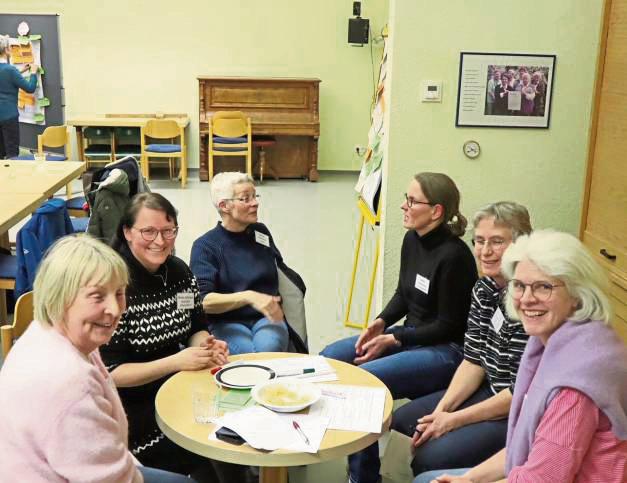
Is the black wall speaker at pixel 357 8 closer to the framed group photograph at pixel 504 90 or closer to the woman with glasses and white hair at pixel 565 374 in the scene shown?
the framed group photograph at pixel 504 90

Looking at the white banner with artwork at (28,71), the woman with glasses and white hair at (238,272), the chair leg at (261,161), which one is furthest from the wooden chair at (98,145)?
the woman with glasses and white hair at (238,272)

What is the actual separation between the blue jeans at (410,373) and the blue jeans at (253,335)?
367mm

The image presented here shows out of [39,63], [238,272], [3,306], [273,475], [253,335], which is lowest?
[3,306]

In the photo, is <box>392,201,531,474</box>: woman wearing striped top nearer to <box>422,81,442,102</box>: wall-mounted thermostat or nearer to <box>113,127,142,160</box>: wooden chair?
<box>422,81,442,102</box>: wall-mounted thermostat

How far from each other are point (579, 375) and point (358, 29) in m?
8.22

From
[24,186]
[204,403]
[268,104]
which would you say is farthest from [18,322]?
[268,104]

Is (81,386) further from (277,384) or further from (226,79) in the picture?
(226,79)

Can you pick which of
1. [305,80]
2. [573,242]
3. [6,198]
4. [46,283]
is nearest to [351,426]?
[573,242]

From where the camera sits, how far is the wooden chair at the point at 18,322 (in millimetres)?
2082

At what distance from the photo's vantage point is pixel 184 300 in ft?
7.54

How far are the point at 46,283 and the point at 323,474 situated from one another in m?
1.54

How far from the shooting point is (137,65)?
9367mm

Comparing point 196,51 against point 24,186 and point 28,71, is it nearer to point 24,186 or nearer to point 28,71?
point 28,71

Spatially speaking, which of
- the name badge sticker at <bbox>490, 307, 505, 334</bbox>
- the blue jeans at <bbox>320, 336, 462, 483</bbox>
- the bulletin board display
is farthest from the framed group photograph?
the bulletin board display
